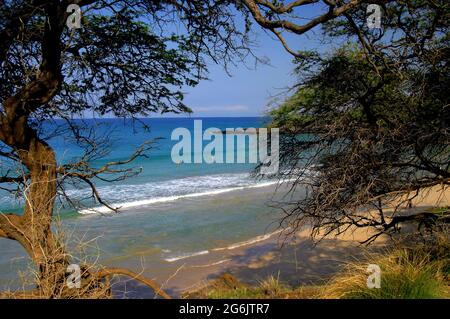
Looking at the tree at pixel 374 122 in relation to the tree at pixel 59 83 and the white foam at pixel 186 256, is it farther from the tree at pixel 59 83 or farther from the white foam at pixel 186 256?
the white foam at pixel 186 256

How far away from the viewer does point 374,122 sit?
213 inches

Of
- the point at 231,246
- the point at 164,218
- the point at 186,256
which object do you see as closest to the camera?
the point at 186,256

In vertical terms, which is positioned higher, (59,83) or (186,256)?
(59,83)

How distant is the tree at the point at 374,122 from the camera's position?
493 cm

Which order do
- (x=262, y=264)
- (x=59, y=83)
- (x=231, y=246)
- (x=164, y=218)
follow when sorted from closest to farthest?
(x=59, y=83) < (x=262, y=264) < (x=231, y=246) < (x=164, y=218)

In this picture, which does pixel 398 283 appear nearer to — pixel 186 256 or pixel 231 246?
pixel 186 256

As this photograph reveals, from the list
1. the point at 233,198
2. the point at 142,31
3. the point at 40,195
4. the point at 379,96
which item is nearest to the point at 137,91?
the point at 142,31

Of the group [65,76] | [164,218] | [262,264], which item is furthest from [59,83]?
[164,218]

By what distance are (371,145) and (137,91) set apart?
9.95ft

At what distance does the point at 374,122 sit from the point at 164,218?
43.3 ft

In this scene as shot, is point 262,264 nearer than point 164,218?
Yes

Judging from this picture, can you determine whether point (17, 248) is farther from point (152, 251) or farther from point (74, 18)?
point (74, 18)

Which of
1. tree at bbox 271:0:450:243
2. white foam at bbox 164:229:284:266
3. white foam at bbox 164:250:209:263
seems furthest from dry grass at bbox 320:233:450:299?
white foam at bbox 164:250:209:263
